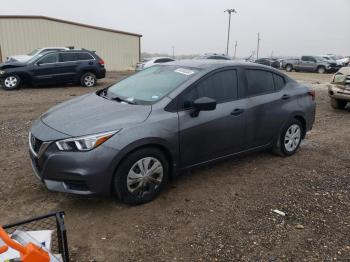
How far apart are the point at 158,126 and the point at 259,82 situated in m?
1.90

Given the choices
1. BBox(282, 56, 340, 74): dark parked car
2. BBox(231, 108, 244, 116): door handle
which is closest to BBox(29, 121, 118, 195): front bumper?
BBox(231, 108, 244, 116): door handle

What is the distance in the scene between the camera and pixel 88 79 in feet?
46.3

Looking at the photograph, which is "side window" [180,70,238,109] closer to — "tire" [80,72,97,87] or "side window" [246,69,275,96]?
"side window" [246,69,275,96]

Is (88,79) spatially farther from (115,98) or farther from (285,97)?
(285,97)

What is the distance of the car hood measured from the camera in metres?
3.40

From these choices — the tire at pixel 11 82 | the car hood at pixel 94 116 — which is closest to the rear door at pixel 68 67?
the tire at pixel 11 82

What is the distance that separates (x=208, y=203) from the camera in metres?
3.82

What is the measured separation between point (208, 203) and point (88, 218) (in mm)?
1287

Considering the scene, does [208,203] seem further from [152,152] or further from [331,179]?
[331,179]

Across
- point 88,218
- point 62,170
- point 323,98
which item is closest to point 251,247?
point 88,218

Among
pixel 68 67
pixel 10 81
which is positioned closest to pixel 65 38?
pixel 68 67

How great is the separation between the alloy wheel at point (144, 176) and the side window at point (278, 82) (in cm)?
236

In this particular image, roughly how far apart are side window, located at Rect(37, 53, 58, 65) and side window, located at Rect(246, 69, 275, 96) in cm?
1029

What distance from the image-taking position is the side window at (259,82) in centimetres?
466
